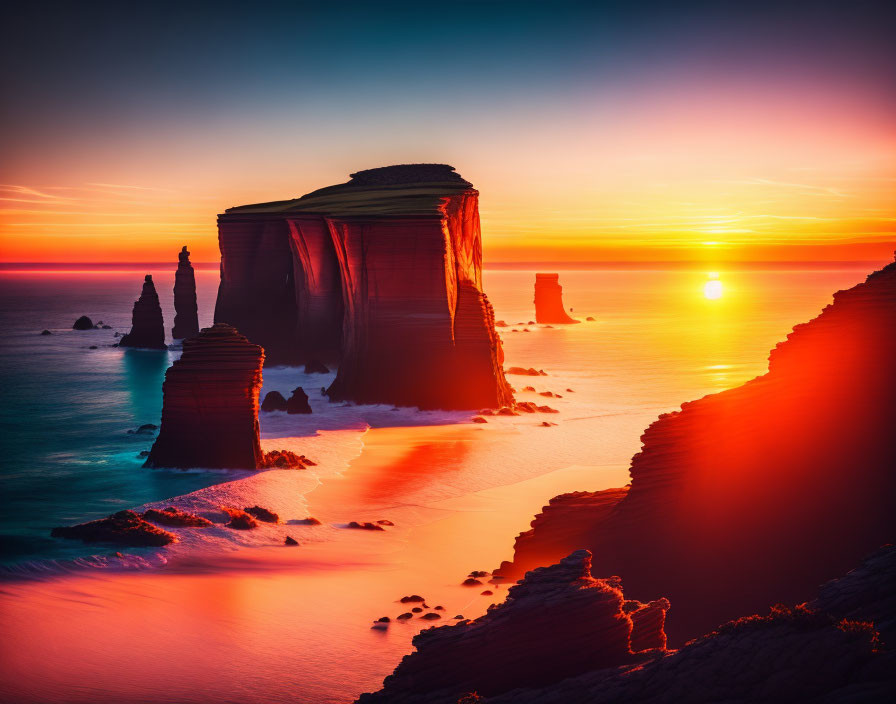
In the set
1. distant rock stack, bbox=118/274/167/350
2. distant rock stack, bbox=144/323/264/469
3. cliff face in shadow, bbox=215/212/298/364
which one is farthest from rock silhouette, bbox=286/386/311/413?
distant rock stack, bbox=118/274/167/350

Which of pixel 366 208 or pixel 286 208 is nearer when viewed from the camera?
pixel 366 208

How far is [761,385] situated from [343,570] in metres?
11.5

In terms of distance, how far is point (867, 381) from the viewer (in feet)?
56.3

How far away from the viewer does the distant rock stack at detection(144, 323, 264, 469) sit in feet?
97.0

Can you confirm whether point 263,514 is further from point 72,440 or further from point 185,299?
point 185,299

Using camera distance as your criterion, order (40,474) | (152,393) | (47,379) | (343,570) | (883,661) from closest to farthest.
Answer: (883,661)
(343,570)
(40,474)
(152,393)
(47,379)

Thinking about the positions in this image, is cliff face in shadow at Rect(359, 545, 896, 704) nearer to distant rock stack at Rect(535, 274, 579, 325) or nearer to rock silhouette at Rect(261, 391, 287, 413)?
rock silhouette at Rect(261, 391, 287, 413)

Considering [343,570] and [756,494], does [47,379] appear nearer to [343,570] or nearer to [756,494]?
[343,570]

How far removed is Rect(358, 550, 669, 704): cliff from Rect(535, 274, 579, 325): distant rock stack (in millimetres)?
110924

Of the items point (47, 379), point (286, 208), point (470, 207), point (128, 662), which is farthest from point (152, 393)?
point (128, 662)

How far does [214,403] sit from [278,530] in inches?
287

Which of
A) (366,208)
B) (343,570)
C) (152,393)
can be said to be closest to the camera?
(343,570)

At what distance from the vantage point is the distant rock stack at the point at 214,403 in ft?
97.0

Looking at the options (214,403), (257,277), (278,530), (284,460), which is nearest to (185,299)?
(257,277)
